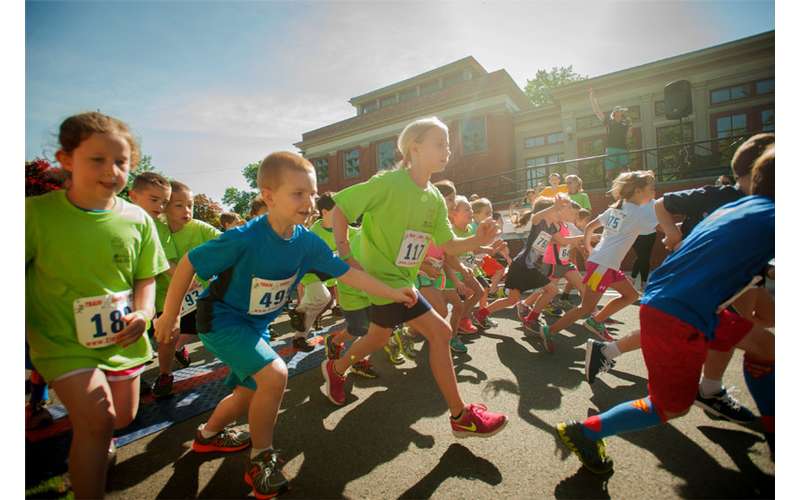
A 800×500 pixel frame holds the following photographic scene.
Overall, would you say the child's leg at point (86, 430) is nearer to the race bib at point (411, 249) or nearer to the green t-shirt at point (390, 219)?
the green t-shirt at point (390, 219)

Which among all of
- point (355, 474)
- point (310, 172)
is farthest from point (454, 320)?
point (310, 172)

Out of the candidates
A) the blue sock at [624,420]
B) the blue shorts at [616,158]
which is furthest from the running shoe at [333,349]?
the blue shorts at [616,158]

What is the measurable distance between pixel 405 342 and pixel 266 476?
2.50m

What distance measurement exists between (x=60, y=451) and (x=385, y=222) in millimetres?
2786

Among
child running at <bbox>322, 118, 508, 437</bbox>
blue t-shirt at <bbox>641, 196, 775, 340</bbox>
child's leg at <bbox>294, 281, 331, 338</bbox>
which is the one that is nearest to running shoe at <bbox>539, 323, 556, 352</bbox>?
child running at <bbox>322, 118, 508, 437</bbox>

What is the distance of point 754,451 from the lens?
212 cm

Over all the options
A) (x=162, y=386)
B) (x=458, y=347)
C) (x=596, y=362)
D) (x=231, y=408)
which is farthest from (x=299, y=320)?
(x=596, y=362)

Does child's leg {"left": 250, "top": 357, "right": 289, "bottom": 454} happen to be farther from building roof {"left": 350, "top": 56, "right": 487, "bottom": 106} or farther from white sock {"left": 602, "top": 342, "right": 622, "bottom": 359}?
building roof {"left": 350, "top": 56, "right": 487, "bottom": 106}

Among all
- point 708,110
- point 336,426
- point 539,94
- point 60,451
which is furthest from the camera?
point 539,94

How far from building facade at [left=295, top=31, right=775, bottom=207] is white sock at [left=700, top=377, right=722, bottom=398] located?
1006 centimetres
